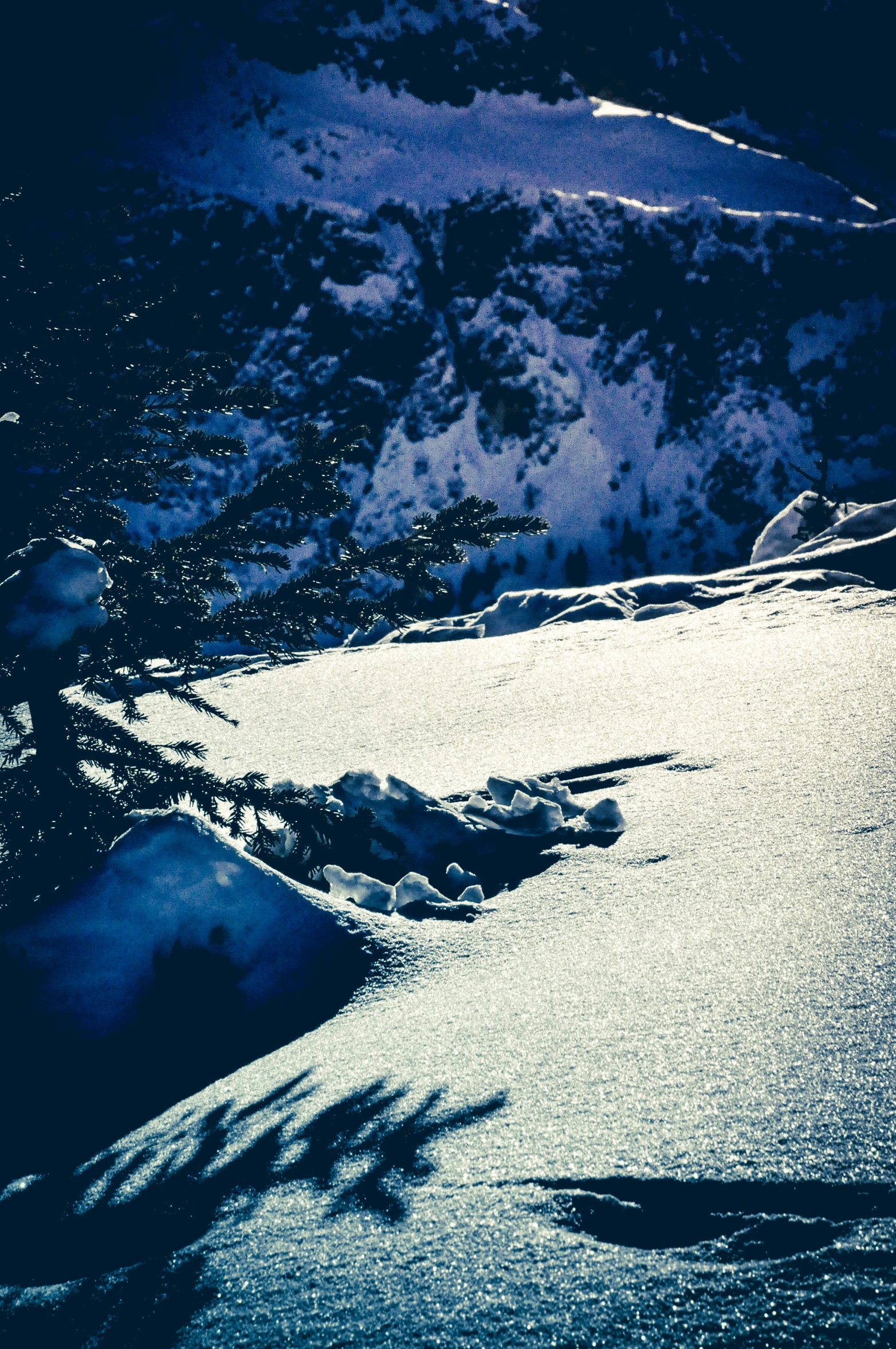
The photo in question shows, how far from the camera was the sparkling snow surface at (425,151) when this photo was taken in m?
16.9

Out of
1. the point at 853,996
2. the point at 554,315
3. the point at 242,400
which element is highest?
the point at 554,315

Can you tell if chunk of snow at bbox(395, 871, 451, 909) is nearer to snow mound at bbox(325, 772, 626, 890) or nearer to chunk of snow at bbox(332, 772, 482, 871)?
snow mound at bbox(325, 772, 626, 890)

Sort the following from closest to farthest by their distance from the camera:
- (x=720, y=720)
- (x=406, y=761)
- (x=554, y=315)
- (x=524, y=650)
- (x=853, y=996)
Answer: (x=853, y=996) < (x=720, y=720) < (x=406, y=761) < (x=524, y=650) < (x=554, y=315)

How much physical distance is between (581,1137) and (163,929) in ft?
2.63

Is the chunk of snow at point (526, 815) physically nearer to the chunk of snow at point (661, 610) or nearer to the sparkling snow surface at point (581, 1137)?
the sparkling snow surface at point (581, 1137)

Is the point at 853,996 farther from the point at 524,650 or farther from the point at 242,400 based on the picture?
the point at 524,650

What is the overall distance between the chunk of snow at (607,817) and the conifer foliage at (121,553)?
473mm

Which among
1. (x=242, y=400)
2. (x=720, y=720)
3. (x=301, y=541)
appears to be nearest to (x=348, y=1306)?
(x=301, y=541)

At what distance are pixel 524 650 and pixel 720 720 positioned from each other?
2.28m

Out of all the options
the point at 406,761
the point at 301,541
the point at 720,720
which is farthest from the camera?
the point at 406,761

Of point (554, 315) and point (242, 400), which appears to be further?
point (554, 315)

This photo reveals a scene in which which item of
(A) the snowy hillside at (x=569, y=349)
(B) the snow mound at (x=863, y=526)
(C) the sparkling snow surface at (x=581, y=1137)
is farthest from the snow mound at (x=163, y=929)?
(A) the snowy hillside at (x=569, y=349)

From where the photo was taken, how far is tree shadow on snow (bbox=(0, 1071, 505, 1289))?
79 centimetres

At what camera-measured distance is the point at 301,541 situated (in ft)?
5.35
